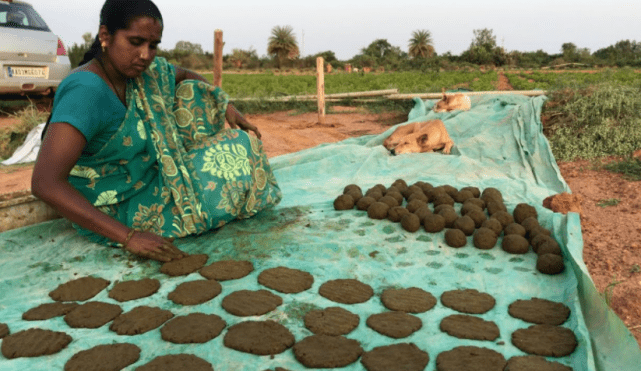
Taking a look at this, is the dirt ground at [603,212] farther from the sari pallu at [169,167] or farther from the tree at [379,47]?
the tree at [379,47]

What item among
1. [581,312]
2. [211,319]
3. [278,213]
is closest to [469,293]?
[581,312]

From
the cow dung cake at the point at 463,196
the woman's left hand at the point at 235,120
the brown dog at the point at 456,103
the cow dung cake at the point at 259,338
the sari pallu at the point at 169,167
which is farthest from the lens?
the brown dog at the point at 456,103

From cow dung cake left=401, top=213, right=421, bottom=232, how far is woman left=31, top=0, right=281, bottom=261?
2.72 feet

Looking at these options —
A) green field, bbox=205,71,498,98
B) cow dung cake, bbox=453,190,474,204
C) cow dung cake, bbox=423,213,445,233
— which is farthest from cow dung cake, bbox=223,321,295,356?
green field, bbox=205,71,498,98

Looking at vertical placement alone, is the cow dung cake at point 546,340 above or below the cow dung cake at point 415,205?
below

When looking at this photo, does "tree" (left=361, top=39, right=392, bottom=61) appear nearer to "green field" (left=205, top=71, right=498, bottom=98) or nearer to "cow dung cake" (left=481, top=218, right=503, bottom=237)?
"green field" (left=205, top=71, right=498, bottom=98)

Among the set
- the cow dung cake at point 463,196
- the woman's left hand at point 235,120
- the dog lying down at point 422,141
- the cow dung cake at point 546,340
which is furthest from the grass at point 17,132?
the cow dung cake at point 546,340

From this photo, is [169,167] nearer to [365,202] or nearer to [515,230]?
[365,202]

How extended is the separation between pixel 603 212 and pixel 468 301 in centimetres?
216

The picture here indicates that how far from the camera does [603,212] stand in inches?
142

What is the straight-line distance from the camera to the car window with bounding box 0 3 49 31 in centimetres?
710

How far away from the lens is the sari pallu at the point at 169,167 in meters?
2.49

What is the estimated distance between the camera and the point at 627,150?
4.97 metres

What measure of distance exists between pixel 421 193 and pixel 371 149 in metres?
1.67
